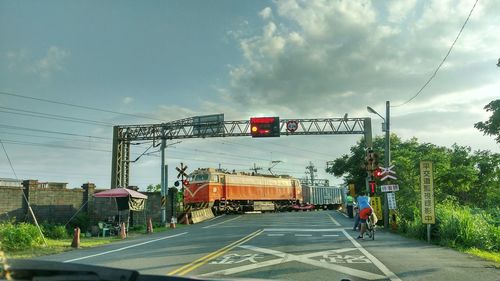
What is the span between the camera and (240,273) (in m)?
9.60

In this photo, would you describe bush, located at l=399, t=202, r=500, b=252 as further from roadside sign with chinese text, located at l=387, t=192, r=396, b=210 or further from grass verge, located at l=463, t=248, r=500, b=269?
roadside sign with chinese text, located at l=387, t=192, r=396, b=210

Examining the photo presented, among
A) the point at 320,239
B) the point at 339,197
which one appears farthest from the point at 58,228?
the point at 339,197

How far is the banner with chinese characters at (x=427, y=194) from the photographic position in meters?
17.5

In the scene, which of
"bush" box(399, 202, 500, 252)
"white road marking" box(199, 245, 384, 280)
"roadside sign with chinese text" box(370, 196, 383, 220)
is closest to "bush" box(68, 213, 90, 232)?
"roadside sign with chinese text" box(370, 196, 383, 220)

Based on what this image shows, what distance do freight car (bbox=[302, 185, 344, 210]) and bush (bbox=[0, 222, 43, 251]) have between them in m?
43.2

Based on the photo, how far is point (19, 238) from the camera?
18.0 m

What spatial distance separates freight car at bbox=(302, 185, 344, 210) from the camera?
59.4 m

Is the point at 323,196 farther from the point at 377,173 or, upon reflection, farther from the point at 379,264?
the point at 379,264

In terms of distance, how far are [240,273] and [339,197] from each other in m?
59.6

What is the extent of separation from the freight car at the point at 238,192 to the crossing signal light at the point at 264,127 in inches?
235

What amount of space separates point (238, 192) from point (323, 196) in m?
21.7

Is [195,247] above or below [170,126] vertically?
below

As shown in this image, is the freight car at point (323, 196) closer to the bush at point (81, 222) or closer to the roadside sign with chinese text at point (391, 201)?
the bush at point (81, 222)

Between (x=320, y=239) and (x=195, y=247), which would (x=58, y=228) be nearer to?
(x=195, y=247)
